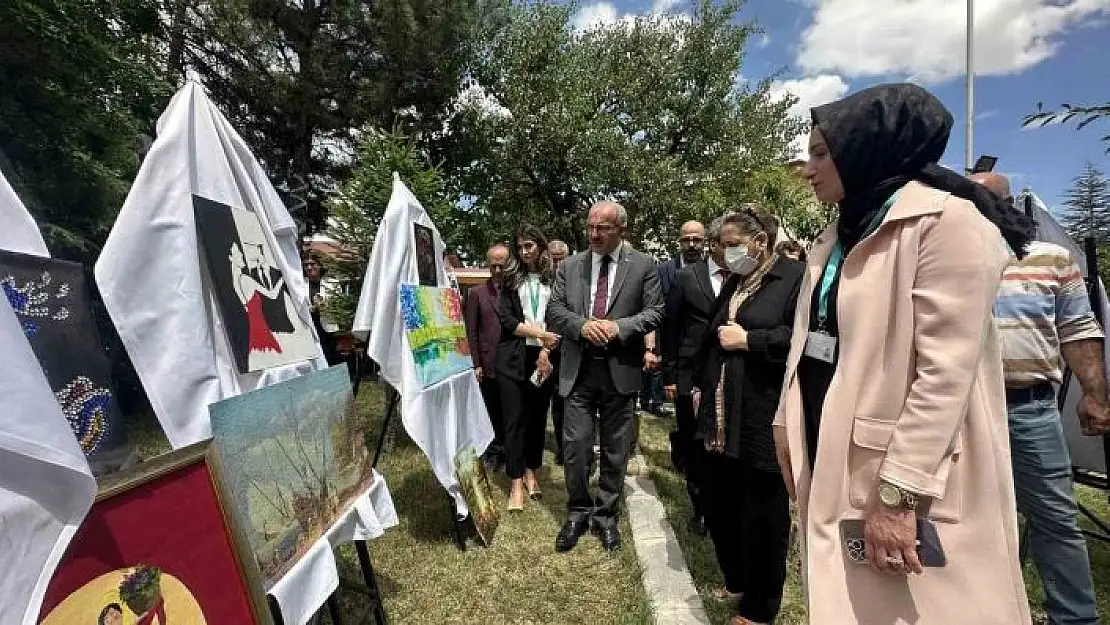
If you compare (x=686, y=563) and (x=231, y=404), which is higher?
(x=231, y=404)

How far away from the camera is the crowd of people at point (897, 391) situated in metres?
1.33

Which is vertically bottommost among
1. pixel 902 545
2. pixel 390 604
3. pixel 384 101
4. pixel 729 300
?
pixel 390 604

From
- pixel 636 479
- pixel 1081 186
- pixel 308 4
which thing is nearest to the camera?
pixel 636 479

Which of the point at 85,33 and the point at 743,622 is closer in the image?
the point at 743,622

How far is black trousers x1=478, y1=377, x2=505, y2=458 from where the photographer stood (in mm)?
5094

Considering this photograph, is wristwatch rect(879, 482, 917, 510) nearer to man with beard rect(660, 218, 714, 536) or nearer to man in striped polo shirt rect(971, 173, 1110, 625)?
man in striped polo shirt rect(971, 173, 1110, 625)

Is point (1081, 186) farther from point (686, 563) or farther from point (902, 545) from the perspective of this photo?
point (902, 545)

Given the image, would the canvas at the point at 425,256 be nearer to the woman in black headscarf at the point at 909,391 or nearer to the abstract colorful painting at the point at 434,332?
the abstract colorful painting at the point at 434,332

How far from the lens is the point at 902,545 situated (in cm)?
132

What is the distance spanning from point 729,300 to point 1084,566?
170 cm

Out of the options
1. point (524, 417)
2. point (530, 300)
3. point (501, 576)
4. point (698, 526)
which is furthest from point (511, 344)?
point (698, 526)

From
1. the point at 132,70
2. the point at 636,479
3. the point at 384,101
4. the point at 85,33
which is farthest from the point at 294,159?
the point at 636,479

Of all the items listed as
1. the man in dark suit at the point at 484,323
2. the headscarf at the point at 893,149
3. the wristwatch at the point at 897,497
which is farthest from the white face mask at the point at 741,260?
the man in dark suit at the point at 484,323

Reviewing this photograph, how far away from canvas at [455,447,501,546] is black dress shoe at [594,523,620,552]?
0.68 m
